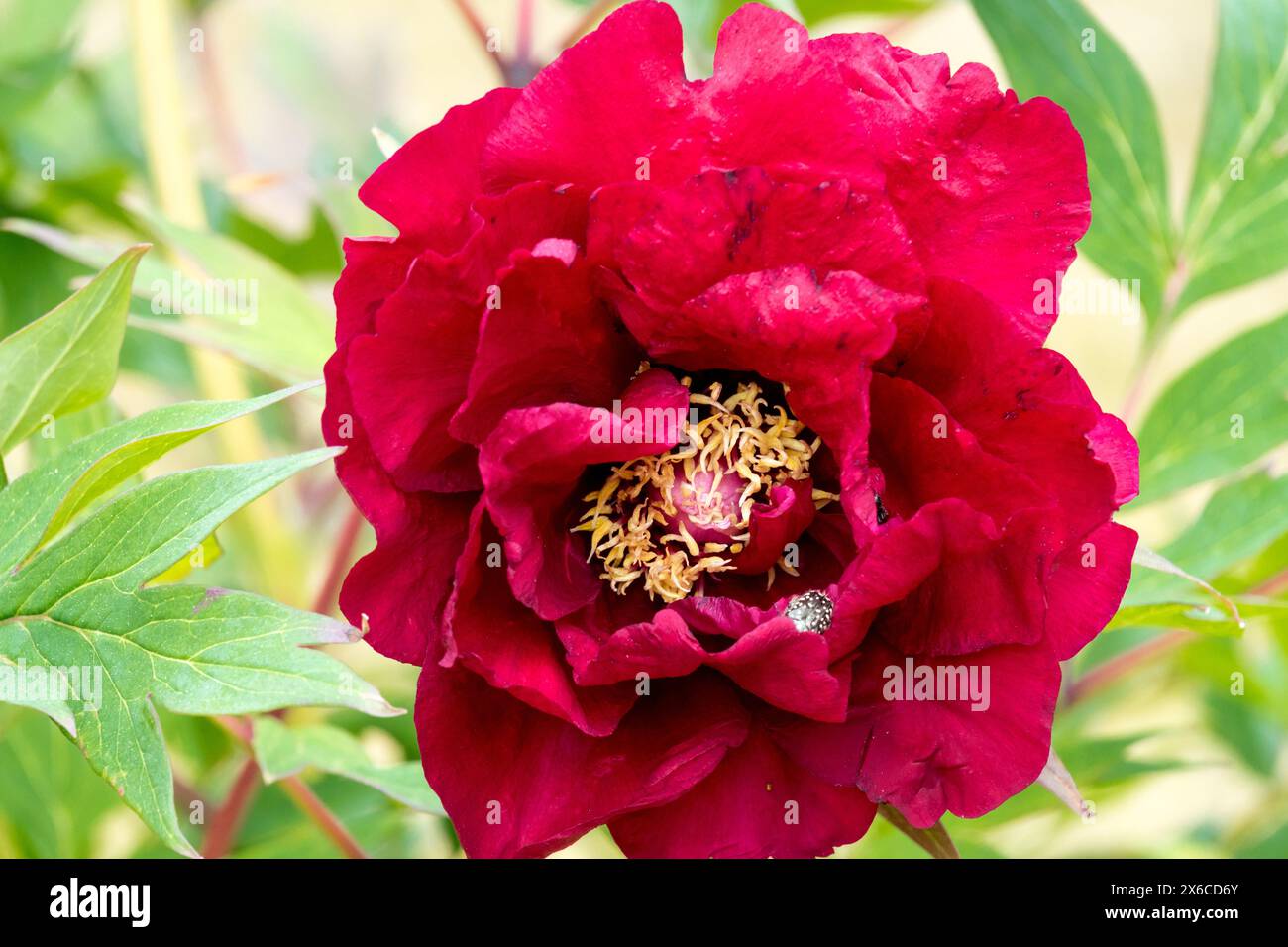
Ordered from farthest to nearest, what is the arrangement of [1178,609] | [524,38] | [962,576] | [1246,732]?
[1246,732]
[524,38]
[1178,609]
[962,576]

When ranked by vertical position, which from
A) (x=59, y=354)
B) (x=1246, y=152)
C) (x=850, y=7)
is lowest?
(x=59, y=354)

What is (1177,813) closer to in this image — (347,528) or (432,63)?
(347,528)

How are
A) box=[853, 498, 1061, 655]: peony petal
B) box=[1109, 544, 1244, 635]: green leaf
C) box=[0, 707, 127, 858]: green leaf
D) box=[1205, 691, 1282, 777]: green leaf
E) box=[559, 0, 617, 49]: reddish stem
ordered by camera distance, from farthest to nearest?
box=[1205, 691, 1282, 777]: green leaf < box=[0, 707, 127, 858]: green leaf < box=[559, 0, 617, 49]: reddish stem < box=[1109, 544, 1244, 635]: green leaf < box=[853, 498, 1061, 655]: peony petal

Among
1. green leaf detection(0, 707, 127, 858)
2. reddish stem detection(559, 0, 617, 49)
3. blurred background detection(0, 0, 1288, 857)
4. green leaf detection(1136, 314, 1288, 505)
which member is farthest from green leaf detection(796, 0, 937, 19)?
green leaf detection(0, 707, 127, 858)

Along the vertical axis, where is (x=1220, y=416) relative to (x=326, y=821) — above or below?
above

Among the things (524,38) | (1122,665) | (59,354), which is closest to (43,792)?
(59,354)

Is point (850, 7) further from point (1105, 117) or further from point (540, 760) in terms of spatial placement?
point (540, 760)

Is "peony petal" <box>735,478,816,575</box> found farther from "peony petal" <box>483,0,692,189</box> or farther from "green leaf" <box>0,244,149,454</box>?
"green leaf" <box>0,244,149,454</box>
